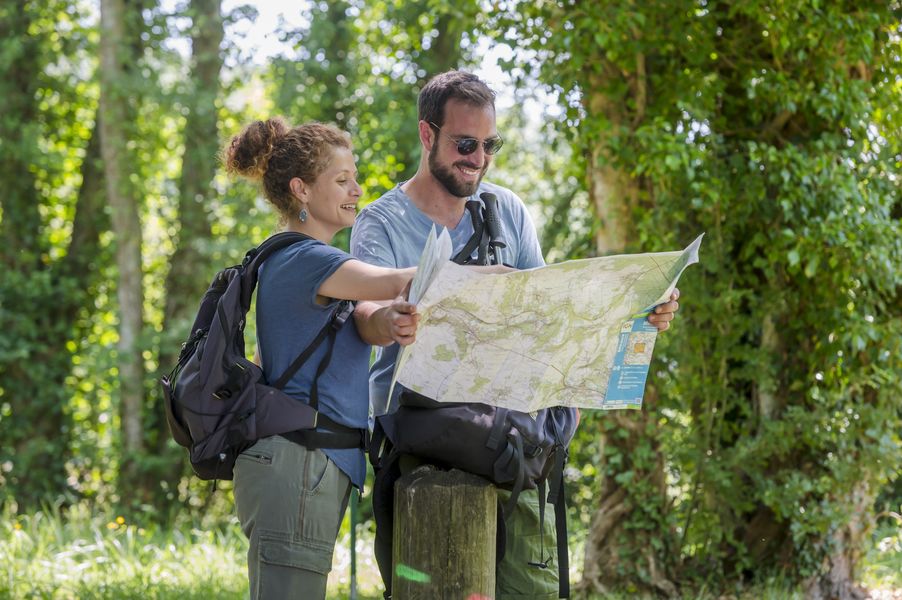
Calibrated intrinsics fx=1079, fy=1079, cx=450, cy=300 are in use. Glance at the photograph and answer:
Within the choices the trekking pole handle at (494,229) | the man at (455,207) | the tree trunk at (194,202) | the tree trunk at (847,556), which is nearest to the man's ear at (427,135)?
the man at (455,207)

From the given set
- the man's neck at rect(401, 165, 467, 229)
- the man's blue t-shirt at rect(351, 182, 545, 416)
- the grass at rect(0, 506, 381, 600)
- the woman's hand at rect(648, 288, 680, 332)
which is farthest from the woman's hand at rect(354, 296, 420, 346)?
the grass at rect(0, 506, 381, 600)

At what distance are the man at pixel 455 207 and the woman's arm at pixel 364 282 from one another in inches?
15.5

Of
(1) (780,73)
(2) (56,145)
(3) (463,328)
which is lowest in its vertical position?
(3) (463,328)

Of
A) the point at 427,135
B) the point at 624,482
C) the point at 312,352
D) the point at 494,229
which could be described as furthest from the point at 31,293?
the point at 312,352

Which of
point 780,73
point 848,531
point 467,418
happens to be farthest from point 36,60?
point 467,418

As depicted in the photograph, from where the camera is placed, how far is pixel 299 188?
2.68 metres

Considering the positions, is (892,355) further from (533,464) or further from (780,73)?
(533,464)

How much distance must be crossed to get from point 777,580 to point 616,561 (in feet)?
2.57

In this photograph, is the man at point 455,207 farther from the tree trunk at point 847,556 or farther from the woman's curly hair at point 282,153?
the tree trunk at point 847,556

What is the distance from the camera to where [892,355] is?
202 inches

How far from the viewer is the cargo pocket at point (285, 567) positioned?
242cm

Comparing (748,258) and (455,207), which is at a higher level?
(748,258)

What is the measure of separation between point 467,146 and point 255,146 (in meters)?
0.57

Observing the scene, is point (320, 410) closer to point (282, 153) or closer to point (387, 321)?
point (387, 321)
